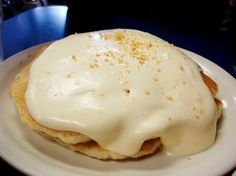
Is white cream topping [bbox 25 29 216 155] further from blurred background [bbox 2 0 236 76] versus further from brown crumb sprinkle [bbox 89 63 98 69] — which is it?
blurred background [bbox 2 0 236 76]

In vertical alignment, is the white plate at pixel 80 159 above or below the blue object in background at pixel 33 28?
above

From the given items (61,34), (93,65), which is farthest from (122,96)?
(61,34)

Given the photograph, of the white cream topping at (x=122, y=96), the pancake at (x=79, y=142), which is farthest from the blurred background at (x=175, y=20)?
the pancake at (x=79, y=142)

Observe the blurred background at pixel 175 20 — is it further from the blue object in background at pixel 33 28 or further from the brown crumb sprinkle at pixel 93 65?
the brown crumb sprinkle at pixel 93 65

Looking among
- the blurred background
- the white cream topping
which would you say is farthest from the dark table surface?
the white cream topping

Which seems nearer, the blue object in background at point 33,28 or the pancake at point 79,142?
the pancake at point 79,142

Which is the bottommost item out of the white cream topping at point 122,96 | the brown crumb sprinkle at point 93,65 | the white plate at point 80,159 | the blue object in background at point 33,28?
the blue object in background at point 33,28
